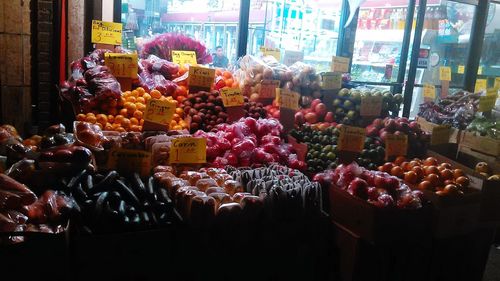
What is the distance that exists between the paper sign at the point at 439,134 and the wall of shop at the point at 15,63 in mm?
3562

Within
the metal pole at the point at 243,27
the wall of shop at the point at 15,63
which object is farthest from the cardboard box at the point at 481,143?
the wall of shop at the point at 15,63

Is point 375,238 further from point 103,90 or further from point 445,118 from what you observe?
point 445,118

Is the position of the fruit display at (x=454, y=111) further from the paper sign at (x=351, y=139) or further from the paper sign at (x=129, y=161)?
the paper sign at (x=129, y=161)

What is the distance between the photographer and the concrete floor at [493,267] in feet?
10.5

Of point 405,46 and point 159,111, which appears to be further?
point 405,46

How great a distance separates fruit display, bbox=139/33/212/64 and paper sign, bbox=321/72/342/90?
1.40 meters

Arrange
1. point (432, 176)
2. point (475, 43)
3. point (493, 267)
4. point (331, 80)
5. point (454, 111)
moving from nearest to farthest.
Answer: point (432, 176) < point (493, 267) < point (331, 80) < point (454, 111) < point (475, 43)

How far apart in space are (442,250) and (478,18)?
505cm

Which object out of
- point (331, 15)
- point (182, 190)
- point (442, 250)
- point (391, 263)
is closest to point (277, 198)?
point (182, 190)

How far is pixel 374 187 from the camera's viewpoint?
2389 millimetres

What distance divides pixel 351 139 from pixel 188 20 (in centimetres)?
386

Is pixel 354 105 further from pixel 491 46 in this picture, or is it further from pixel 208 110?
pixel 491 46

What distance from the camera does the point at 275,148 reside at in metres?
2.89

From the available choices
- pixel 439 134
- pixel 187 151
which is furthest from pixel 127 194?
pixel 439 134
